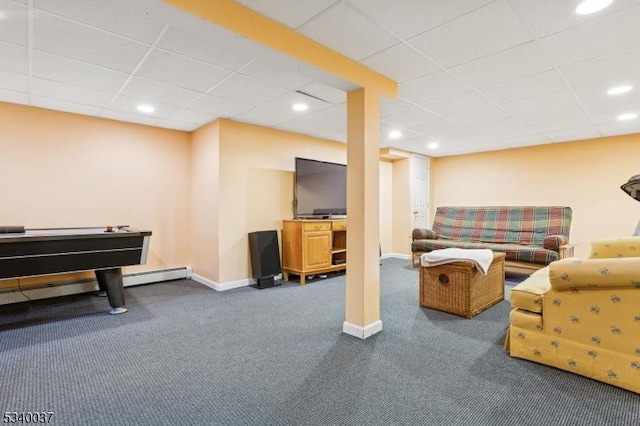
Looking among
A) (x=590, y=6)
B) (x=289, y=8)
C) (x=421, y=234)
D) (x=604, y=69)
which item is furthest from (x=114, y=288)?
(x=604, y=69)

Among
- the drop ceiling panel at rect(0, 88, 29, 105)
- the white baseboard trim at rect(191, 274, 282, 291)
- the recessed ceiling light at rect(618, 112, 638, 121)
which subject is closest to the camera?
the drop ceiling panel at rect(0, 88, 29, 105)

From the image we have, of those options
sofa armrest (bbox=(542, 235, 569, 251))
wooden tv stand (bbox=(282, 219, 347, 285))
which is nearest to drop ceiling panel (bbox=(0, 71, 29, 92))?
wooden tv stand (bbox=(282, 219, 347, 285))

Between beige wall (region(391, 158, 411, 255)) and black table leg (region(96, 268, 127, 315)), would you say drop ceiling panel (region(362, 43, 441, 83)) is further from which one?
beige wall (region(391, 158, 411, 255))

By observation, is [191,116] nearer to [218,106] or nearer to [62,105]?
[218,106]

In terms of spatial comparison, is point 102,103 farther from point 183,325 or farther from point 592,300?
point 592,300

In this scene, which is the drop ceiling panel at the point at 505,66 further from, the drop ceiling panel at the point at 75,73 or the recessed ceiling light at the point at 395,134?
the drop ceiling panel at the point at 75,73

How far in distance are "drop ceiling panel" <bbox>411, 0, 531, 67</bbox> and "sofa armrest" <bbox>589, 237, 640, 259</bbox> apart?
1.77 metres

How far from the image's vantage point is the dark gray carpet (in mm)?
1619

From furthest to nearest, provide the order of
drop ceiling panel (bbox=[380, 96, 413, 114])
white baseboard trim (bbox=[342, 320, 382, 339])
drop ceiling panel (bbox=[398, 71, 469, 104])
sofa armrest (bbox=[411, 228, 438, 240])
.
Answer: sofa armrest (bbox=[411, 228, 438, 240]), drop ceiling panel (bbox=[380, 96, 413, 114]), drop ceiling panel (bbox=[398, 71, 469, 104]), white baseboard trim (bbox=[342, 320, 382, 339])

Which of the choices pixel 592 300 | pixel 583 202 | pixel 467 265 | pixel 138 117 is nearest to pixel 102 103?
pixel 138 117

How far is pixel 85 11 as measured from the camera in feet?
6.09

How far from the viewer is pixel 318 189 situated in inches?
192

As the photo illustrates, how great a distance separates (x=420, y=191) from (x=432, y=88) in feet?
12.9

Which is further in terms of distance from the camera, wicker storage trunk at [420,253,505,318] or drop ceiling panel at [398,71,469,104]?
wicker storage trunk at [420,253,505,318]
